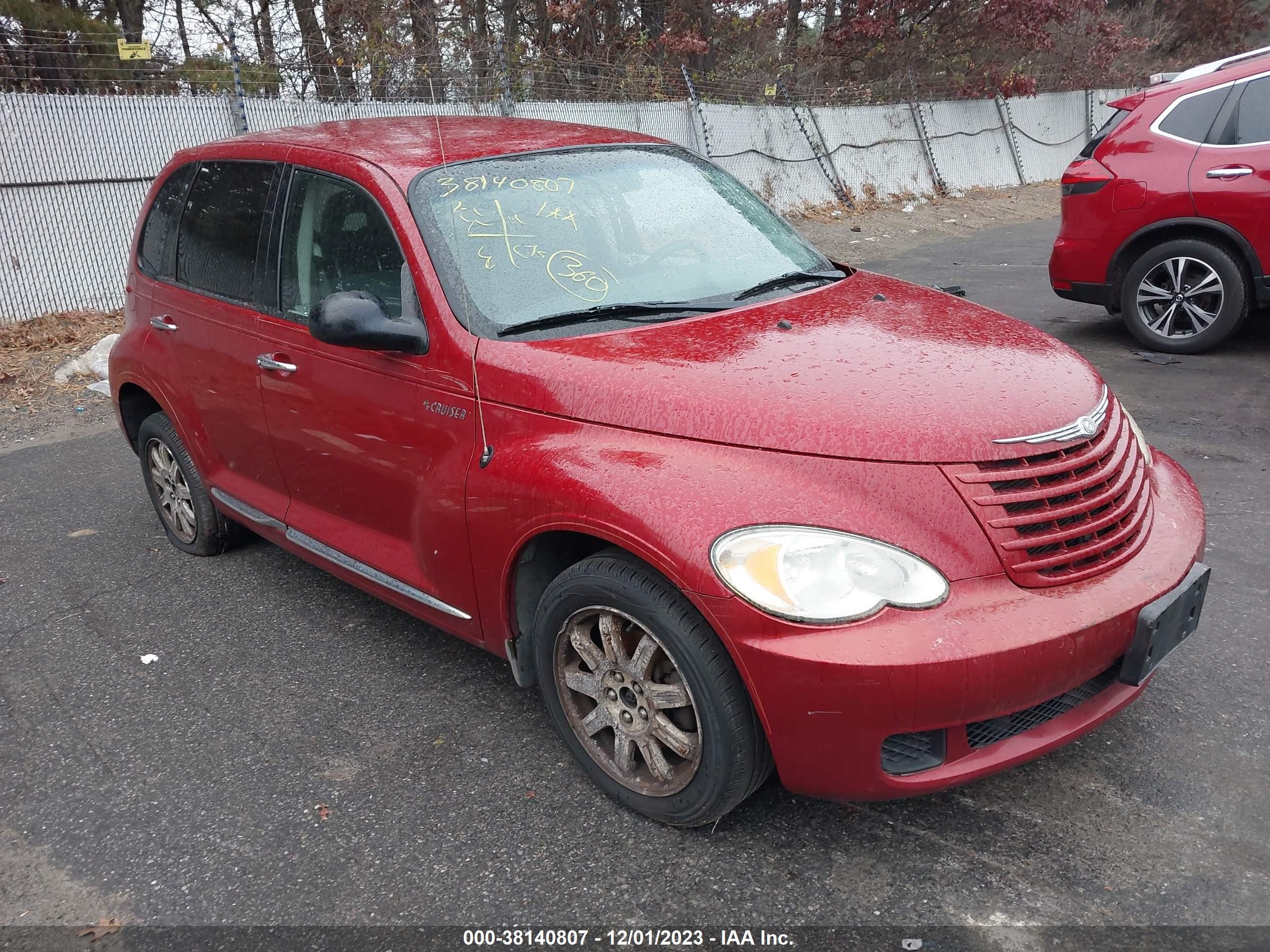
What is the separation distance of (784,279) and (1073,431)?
122cm

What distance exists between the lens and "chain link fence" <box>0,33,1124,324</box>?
8.92 m

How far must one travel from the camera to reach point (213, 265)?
398 centimetres

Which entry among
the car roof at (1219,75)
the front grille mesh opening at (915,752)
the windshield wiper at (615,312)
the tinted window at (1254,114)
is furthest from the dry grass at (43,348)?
the tinted window at (1254,114)

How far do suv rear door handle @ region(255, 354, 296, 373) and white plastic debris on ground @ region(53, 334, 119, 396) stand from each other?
4.89 meters

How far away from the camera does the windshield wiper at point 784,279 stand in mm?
3303

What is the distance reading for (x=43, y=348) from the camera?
27.4 ft

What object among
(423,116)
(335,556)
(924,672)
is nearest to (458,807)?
(335,556)

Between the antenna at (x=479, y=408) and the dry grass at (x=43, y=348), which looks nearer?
the antenna at (x=479, y=408)

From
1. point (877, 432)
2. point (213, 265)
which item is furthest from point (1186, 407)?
point (213, 265)

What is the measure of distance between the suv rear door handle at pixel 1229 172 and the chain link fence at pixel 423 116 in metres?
7.04

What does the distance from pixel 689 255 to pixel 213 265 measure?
6.31 ft

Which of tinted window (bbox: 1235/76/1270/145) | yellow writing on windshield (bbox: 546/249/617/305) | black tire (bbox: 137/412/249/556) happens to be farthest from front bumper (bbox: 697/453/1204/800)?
tinted window (bbox: 1235/76/1270/145)

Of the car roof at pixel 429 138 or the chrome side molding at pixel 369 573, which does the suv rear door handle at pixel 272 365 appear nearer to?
the chrome side molding at pixel 369 573

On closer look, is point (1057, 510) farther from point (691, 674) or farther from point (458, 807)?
point (458, 807)
